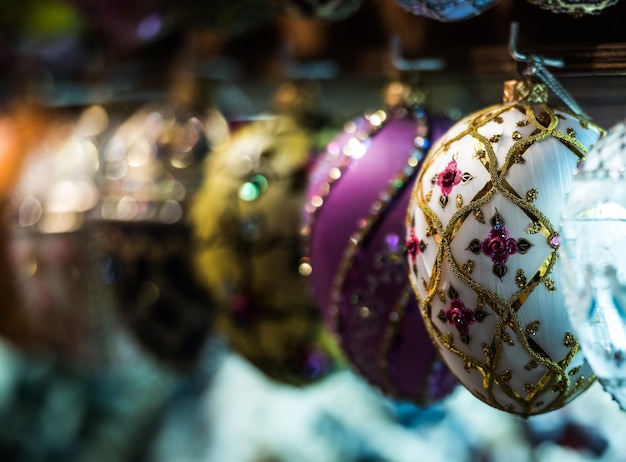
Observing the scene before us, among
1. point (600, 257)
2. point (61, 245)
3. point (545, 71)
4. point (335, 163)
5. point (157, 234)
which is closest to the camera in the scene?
point (600, 257)

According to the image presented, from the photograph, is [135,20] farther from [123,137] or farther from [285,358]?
[285,358]

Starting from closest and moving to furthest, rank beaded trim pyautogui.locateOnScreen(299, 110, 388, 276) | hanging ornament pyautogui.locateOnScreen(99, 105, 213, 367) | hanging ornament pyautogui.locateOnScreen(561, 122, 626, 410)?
hanging ornament pyautogui.locateOnScreen(561, 122, 626, 410), beaded trim pyautogui.locateOnScreen(299, 110, 388, 276), hanging ornament pyautogui.locateOnScreen(99, 105, 213, 367)

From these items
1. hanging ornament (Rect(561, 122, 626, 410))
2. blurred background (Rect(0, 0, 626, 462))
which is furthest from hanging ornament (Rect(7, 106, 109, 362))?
hanging ornament (Rect(561, 122, 626, 410))

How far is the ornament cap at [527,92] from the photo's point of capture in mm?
550

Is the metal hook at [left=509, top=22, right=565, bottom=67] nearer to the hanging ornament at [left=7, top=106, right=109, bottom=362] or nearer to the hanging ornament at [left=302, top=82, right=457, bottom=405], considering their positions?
the hanging ornament at [left=302, top=82, right=457, bottom=405]

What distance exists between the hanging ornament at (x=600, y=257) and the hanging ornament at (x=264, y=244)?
1.01 ft

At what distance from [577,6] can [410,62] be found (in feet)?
0.70

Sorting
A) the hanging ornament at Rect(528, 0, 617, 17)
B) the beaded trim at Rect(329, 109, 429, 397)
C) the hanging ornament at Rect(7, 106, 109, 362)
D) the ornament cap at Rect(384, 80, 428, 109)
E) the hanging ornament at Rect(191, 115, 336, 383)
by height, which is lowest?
the hanging ornament at Rect(7, 106, 109, 362)

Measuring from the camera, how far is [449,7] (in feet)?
1.90

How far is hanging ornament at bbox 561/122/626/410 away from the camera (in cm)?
45

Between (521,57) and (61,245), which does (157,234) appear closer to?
(61,245)

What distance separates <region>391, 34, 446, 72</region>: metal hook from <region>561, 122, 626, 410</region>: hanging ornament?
10.4 inches

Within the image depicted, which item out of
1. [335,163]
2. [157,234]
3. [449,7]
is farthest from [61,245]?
A: [449,7]

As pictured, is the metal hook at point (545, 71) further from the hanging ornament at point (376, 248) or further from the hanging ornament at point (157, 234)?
the hanging ornament at point (157, 234)
